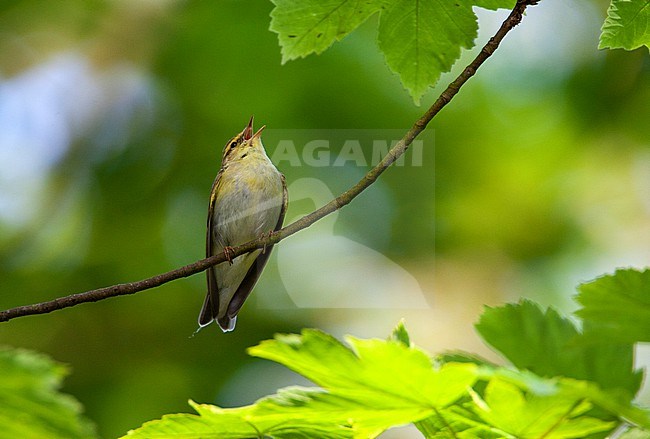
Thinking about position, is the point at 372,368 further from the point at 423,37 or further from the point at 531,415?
the point at 423,37

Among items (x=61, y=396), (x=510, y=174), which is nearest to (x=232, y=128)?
(x=510, y=174)

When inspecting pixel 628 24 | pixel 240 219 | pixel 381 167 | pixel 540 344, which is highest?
pixel 628 24

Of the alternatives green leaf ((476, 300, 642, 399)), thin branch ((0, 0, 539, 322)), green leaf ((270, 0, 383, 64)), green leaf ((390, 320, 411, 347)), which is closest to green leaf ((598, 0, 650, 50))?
thin branch ((0, 0, 539, 322))

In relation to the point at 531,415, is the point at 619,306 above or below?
above

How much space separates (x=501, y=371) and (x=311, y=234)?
511 centimetres

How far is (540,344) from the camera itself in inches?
43.2

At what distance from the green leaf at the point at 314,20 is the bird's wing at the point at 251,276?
2000 mm

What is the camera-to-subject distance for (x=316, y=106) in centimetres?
593

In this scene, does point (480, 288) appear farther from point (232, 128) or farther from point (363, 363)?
point (363, 363)

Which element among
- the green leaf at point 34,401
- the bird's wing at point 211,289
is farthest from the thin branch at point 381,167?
the bird's wing at point 211,289

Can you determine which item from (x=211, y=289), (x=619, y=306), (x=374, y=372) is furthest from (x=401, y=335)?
(x=211, y=289)

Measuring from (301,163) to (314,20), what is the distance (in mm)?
3771

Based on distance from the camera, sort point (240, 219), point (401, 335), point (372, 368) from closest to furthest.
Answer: point (372, 368), point (401, 335), point (240, 219)

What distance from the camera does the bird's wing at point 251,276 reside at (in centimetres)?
366
